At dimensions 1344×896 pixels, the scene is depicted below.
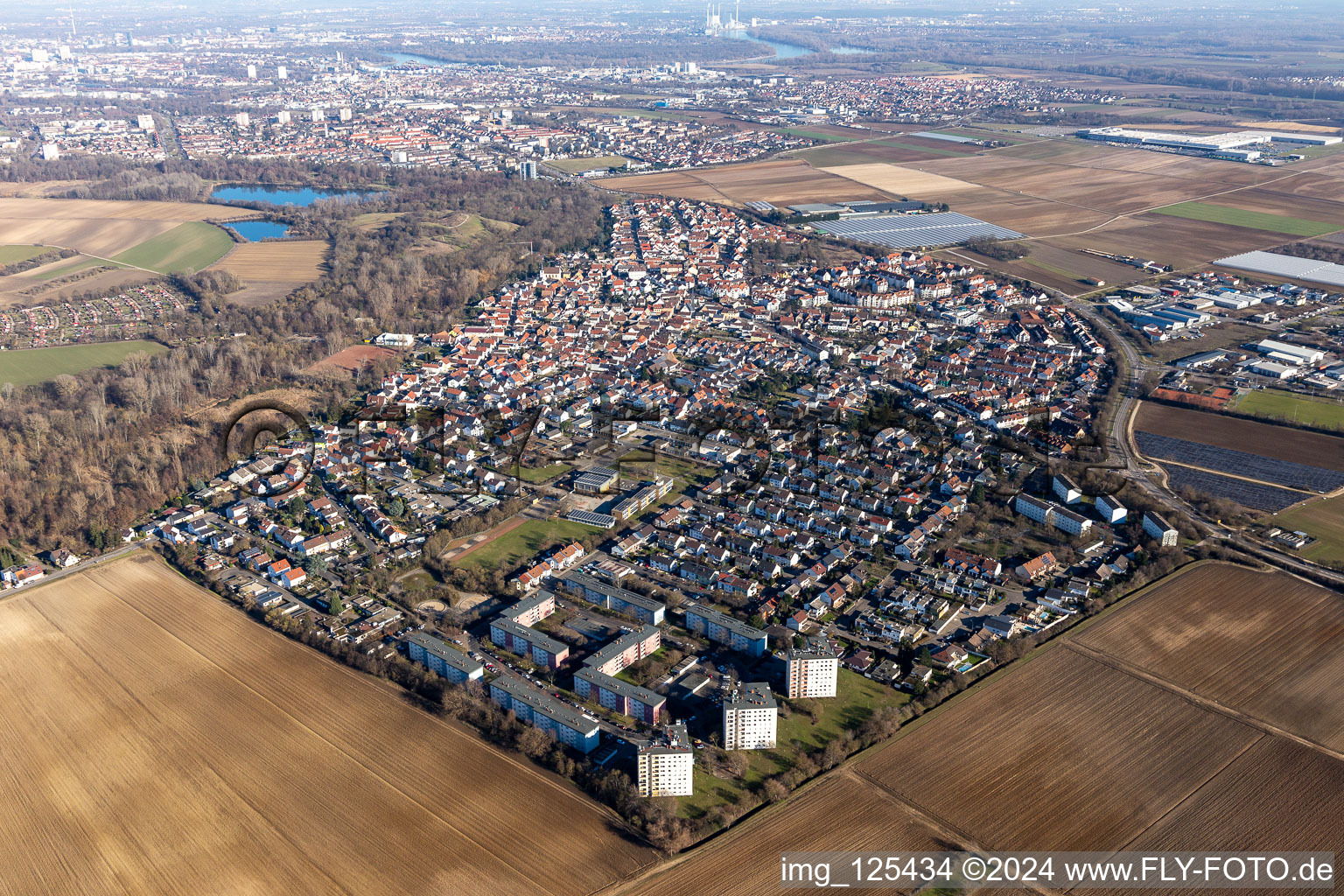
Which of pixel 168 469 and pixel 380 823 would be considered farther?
pixel 168 469

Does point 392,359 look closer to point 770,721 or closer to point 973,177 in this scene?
point 770,721

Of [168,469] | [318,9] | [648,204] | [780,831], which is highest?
[318,9]

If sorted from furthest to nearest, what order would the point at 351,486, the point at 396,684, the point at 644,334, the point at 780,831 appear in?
the point at 644,334 < the point at 351,486 < the point at 396,684 < the point at 780,831

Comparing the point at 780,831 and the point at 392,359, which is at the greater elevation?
the point at 392,359

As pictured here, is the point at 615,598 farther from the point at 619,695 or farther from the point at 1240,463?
the point at 1240,463

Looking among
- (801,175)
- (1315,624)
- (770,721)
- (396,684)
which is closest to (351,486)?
(396,684)

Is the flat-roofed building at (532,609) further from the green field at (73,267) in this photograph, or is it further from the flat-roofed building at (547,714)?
the green field at (73,267)

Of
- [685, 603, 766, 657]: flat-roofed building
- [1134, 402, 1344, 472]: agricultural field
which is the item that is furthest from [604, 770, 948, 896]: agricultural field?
[1134, 402, 1344, 472]: agricultural field

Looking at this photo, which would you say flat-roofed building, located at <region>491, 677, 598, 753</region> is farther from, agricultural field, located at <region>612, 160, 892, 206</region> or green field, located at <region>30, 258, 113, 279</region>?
agricultural field, located at <region>612, 160, 892, 206</region>
